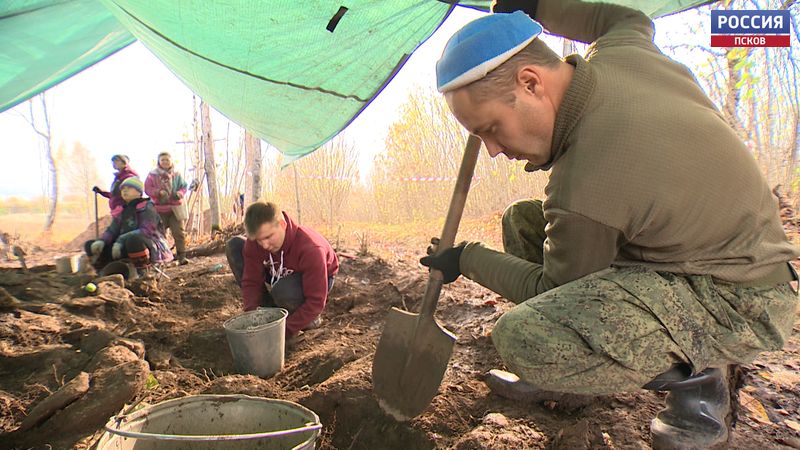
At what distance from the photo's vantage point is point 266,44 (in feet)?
7.93

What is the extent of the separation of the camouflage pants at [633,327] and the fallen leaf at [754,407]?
493 millimetres

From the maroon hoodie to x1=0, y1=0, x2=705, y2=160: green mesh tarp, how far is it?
32.2 inches

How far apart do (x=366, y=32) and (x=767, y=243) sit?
201 centimetres

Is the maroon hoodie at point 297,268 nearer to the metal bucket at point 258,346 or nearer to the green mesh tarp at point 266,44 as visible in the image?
the metal bucket at point 258,346

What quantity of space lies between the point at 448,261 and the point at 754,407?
121 centimetres

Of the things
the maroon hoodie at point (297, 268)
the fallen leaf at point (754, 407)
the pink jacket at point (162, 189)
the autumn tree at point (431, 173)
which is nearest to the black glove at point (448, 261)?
the maroon hoodie at point (297, 268)

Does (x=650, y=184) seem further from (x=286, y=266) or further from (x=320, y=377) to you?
(x=286, y=266)

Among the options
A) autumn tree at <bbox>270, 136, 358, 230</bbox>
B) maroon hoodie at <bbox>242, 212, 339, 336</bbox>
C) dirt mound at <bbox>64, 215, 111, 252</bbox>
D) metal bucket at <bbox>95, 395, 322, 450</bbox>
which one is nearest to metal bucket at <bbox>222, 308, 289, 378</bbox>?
maroon hoodie at <bbox>242, 212, 339, 336</bbox>

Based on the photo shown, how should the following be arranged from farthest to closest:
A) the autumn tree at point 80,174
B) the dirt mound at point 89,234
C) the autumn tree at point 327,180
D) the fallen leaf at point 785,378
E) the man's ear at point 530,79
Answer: the autumn tree at point 80,174 < the dirt mound at point 89,234 < the autumn tree at point 327,180 < the fallen leaf at point 785,378 < the man's ear at point 530,79

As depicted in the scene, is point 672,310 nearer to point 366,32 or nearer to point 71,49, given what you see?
point 366,32

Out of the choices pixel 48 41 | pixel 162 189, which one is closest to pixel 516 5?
pixel 48 41

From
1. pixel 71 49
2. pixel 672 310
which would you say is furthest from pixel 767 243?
pixel 71 49

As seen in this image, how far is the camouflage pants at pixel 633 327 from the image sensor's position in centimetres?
119

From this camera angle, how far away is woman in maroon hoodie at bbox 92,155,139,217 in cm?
455
